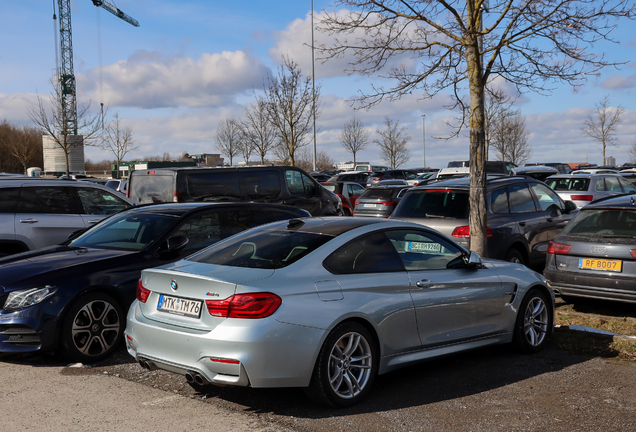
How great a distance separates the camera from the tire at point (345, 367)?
452cm

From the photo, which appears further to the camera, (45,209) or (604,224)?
(45,209)

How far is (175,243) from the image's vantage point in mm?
6617

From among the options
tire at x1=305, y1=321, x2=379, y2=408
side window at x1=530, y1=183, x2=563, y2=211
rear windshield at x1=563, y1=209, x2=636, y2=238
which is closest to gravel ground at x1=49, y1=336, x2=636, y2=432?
tire at x1=305, y1=321, x2=379, y2=408

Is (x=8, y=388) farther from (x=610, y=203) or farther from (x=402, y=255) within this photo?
(x=610, y=203)

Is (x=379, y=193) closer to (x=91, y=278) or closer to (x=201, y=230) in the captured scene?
(x=201, y=230)

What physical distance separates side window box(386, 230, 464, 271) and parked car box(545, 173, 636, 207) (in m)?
11.5

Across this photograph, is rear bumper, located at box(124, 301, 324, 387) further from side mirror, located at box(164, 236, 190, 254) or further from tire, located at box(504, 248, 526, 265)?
tire, located at box(504, 248, 526, 265)

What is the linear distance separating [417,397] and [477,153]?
13.7 feet

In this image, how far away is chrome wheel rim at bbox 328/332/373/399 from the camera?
4629 millimetres

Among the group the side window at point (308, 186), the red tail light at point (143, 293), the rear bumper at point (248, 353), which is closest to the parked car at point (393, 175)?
the side window at point (308, 186)

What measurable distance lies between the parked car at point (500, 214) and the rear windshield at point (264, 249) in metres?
4.20

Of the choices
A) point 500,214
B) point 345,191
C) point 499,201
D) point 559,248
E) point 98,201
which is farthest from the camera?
point 345,191

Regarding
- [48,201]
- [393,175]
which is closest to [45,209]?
[48,201]

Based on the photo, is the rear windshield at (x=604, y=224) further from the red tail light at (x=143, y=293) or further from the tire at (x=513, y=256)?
the red tail light at (x=143, y=293)
